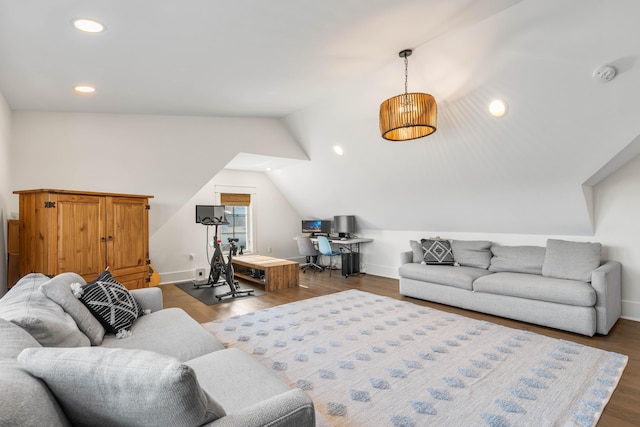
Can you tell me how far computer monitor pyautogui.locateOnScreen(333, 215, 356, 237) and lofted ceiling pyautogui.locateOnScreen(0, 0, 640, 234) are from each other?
1937 millimetres

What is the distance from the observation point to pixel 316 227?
754 cm

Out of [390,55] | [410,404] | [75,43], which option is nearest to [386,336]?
[410,404]

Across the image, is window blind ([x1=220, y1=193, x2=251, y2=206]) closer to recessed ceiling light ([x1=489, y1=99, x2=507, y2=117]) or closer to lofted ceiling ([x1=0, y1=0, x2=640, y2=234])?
lofted ceiling ([x1=0, y1=0, x2=640, y2=234])

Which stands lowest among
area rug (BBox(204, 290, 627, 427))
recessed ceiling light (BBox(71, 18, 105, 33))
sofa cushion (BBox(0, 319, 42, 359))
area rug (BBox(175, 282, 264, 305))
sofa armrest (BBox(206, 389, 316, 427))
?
area rug (BBox(204, 290, 627, 427))

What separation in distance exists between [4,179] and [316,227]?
5300 mm

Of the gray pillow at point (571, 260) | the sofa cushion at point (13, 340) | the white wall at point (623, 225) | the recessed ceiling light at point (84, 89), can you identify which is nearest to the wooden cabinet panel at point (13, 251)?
the recessed ceiling light at point (84, 89)

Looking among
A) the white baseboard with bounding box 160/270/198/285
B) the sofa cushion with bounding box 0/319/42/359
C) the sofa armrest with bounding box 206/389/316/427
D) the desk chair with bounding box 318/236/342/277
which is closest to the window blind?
the white baseboard with bounding box 160/270/198/285

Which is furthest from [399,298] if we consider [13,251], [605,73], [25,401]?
[13,251]

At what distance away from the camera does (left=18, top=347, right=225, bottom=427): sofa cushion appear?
0.88 metres

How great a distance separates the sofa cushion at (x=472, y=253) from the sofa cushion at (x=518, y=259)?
4.1 inches

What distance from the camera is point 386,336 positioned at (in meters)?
3.29

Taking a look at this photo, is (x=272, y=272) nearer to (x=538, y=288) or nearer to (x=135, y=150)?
(x=135, y=150)

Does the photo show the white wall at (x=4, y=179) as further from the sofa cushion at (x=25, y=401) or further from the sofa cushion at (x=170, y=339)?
the sofa cushion at (x=25, y=401)

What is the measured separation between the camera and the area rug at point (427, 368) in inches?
80.4
